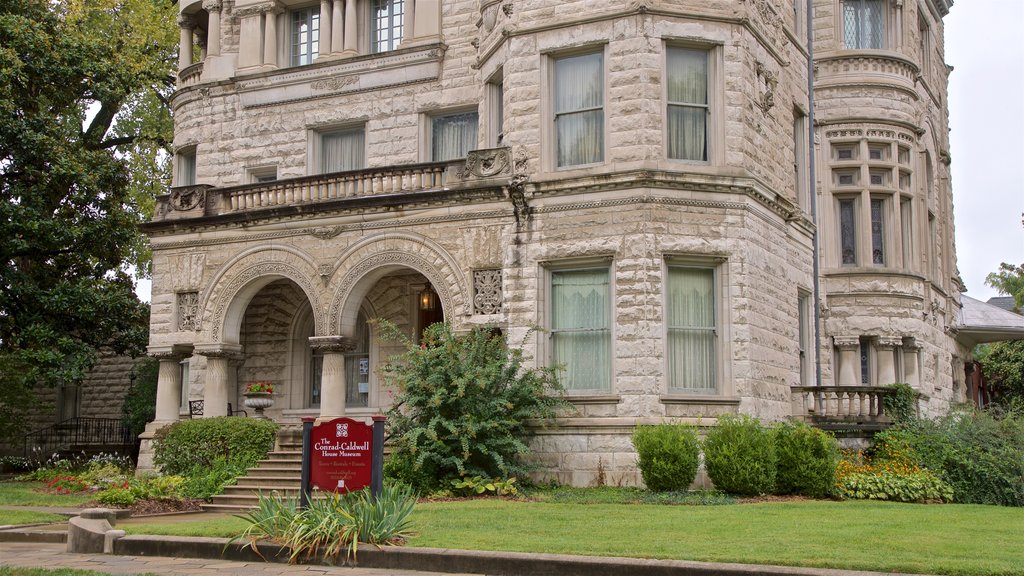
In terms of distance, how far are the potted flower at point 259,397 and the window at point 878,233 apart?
14.9 metres

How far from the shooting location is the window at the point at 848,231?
2634cm

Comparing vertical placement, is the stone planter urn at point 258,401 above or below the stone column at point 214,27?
below

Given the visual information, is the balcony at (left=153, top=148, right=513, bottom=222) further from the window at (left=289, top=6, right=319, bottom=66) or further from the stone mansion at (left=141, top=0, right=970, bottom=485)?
the window at (left=289, top=6, right=319, bottom=66)

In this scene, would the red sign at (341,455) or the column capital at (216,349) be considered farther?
the column capital at (216,349)

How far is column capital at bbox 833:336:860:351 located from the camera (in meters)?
25.6

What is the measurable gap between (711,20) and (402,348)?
925 cm

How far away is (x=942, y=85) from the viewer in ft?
106

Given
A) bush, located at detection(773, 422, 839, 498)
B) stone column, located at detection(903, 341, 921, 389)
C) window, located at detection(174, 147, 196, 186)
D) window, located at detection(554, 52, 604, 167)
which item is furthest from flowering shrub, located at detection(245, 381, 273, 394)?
stone column, located at detection(903, 341, 921, 389)

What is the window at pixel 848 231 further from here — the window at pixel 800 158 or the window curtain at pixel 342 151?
the window curtain at pixel 342 151

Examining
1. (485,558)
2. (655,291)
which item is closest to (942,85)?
(655,291)

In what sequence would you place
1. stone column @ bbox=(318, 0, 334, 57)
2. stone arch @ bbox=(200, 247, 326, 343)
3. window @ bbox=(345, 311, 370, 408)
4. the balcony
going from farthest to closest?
stone column @ bbox=(318, 0, 334, 57)
window @ bbox=(345, 311, 370, 408)
stone arch @ bbox=(200, 247, 326, 343)
the balcony

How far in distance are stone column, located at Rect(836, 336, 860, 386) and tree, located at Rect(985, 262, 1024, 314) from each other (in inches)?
1230

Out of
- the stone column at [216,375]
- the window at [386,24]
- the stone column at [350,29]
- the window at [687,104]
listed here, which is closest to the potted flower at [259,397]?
the stone column at [216,375]

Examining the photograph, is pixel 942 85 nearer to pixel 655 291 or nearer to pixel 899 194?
pixel 899 194
